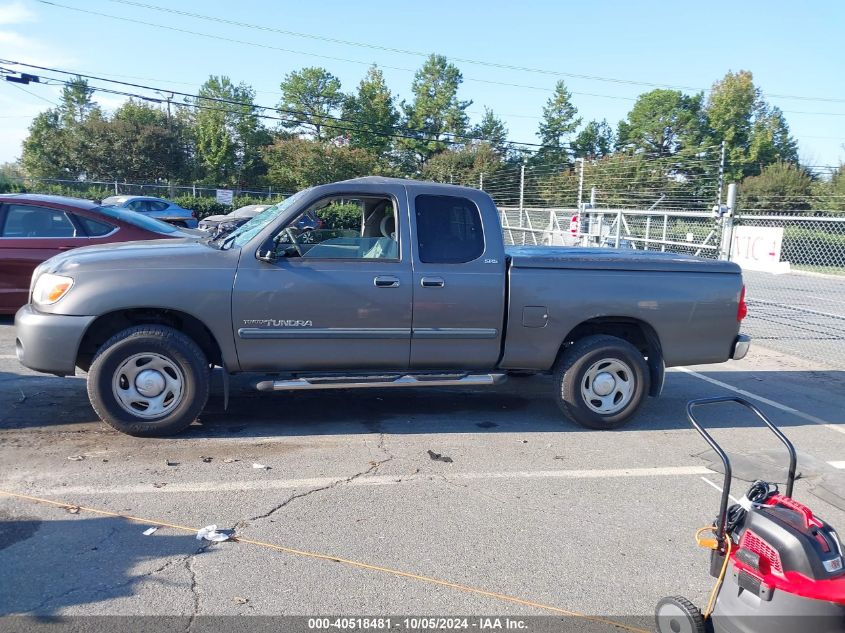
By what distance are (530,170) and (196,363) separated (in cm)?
2889

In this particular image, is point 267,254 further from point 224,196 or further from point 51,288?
point 224,196

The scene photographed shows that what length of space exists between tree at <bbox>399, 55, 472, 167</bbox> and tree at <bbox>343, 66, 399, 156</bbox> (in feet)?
4.39

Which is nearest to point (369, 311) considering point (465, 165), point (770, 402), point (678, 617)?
point (678, 617)

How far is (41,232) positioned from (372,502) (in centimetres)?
690

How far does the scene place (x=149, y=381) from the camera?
541 cm

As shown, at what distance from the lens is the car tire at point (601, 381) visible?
6016 millimetres

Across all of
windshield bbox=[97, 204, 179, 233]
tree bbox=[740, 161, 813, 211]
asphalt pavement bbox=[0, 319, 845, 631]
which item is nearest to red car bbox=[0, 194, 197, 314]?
windshield bbox=[97, 204, 179, 233]

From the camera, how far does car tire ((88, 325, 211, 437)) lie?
5.33 metres

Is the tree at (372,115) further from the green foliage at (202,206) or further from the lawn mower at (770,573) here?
the lawn mower at (770,573)

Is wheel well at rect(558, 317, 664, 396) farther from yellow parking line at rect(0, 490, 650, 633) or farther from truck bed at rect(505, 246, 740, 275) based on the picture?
yellow parking line at rect(0, 490, 650, 633)

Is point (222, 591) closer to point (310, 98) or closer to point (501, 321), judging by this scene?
point (501, 321)

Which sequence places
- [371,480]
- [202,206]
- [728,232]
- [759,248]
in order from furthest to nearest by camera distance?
[202,206] → [728,232] → [759,248] → [371,480]

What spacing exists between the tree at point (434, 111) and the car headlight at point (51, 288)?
138 ft

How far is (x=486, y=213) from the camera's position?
5.96m
